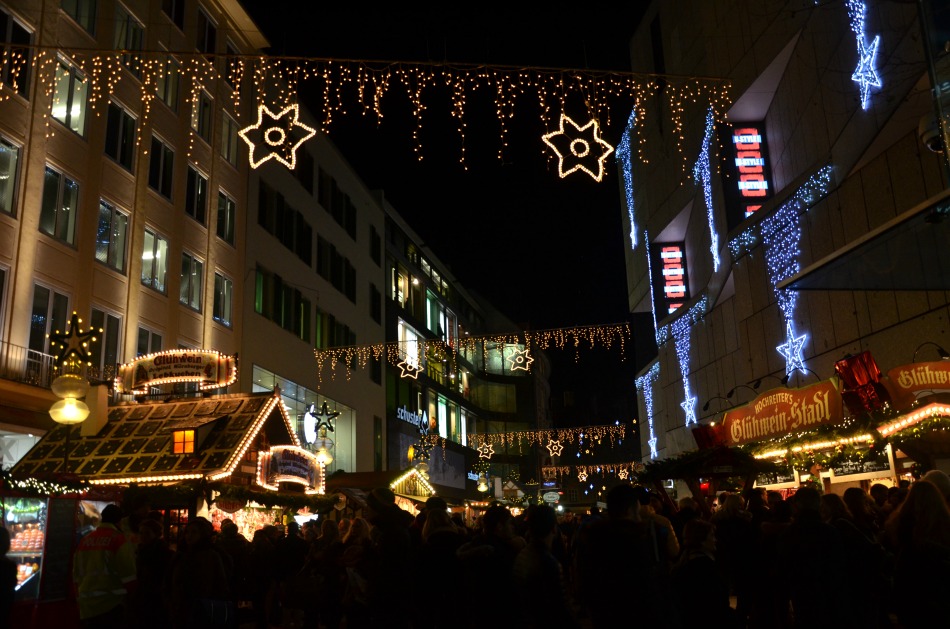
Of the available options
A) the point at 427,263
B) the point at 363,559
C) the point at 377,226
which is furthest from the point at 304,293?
the point at 363,559

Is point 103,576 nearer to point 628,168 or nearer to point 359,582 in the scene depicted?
point 359,582

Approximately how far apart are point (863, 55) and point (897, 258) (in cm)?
795

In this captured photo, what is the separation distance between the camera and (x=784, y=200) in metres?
22.5

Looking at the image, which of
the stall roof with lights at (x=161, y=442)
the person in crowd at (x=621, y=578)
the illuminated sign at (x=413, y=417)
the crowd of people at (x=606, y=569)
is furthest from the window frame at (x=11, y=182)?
the illuminated sign at (x=413, y=417)

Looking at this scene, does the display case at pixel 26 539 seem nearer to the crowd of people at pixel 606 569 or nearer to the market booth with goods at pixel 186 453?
the market booth with goods at pixel 186 453

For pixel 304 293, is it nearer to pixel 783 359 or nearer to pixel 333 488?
pixel 333 488

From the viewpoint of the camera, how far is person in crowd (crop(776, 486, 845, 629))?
5883mm

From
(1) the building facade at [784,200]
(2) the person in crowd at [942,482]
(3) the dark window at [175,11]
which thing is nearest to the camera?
(2) the person in crowd at [942,482]

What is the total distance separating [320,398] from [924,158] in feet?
82.8

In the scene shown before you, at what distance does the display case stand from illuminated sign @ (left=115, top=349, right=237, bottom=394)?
850 centimetres

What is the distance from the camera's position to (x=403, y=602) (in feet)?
22.2

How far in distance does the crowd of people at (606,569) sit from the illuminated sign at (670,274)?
2924cm

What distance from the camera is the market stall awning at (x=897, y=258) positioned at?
33.6 feet

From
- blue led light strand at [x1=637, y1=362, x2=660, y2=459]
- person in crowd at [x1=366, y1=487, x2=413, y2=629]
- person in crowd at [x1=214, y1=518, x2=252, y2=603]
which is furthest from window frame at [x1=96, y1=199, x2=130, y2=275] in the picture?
blue led light strand at [x1=637, y1=362, x2=660, y2=459]
